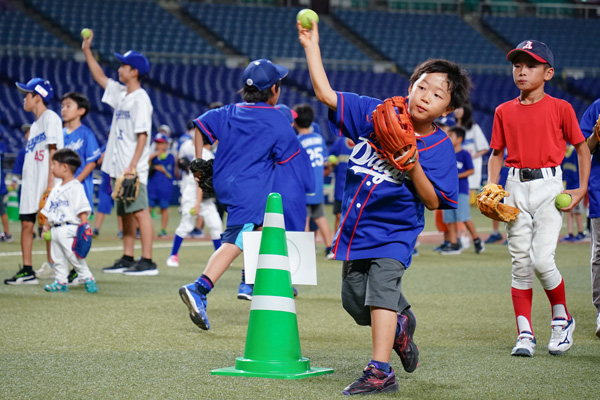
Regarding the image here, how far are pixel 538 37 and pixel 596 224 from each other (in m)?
28.6

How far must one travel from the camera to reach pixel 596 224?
5531 mm

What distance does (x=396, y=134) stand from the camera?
11.5 ft

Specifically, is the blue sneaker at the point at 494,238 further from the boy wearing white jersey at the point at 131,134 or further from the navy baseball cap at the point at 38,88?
the navy baseball cap at the point at 38,88

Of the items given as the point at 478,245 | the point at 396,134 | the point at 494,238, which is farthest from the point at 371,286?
the point at 494,238

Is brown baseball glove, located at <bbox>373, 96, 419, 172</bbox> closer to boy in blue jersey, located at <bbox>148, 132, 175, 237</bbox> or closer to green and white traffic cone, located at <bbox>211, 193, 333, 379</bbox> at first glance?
green and white traffic cone, located at <bbox>211, 193, 333, 379</bbox>

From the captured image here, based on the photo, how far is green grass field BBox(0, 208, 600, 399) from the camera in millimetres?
3770

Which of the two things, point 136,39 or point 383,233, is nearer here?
point 383,233

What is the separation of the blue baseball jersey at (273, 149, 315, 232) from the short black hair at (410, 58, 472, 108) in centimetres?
249

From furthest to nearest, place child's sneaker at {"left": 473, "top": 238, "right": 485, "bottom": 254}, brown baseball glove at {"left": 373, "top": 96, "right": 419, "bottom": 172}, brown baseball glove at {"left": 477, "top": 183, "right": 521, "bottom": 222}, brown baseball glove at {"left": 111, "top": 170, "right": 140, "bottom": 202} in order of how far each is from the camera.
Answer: child's sneaker at {"left": 473, "top": 238, "right": 485, "bottom": 254}, brown baseball glove at {"left": 111, "top": 170, "right": 140, "bottom": 202}, brown baseball glove at {"left": 477, "top": 183, "right": 521, "bottom": 222}, brown baseball glove at {"left": 373, "top": 96, "right": 419, "bottom": 172}

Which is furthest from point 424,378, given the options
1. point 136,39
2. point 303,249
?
point 136,39

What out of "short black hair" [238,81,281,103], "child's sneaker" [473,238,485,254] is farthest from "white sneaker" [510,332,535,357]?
"child's sneaker" [473,238,485,254]

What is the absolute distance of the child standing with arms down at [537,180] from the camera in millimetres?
Result: 4844

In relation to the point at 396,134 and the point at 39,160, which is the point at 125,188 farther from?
the point at 396,134

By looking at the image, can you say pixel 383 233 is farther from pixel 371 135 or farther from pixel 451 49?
pixel 451 49
